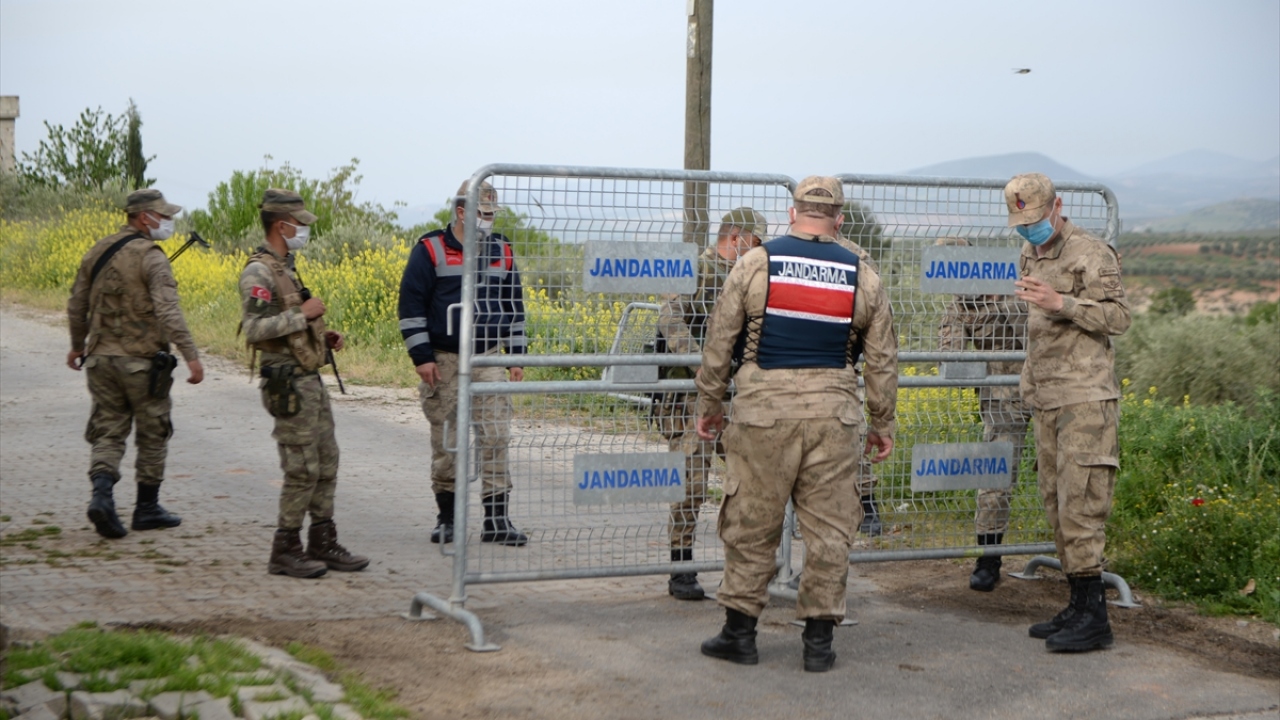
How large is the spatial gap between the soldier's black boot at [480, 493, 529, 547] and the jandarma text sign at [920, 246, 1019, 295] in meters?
2.37

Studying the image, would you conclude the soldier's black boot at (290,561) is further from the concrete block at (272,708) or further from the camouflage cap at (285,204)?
the concrete block at (272,708)

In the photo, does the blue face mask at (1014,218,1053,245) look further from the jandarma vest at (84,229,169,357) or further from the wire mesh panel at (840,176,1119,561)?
the jandarma vest at (84,229,169,357)

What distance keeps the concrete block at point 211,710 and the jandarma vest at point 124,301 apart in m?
3.80

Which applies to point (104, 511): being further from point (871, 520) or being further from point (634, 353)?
point (871, 520)

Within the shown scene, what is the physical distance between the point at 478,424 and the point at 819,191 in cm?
189

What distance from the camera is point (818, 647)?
219 inches

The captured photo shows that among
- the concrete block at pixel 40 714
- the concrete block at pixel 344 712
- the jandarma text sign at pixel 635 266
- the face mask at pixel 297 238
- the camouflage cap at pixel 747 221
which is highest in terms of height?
the camouflage cap at pixel 747 221

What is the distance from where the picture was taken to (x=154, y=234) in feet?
26.0

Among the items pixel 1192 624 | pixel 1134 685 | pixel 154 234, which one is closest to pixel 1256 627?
pixel 1192 624

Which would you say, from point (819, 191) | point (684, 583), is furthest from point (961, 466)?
point (819, 191)

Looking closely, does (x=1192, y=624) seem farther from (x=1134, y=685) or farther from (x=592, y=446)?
(x=592, y=446)

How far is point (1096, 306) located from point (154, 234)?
17.3ft

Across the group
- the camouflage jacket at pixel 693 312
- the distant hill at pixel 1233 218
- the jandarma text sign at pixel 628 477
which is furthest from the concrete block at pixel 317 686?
the distant hill at pixel 1233 218

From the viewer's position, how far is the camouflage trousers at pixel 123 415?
7.80m
